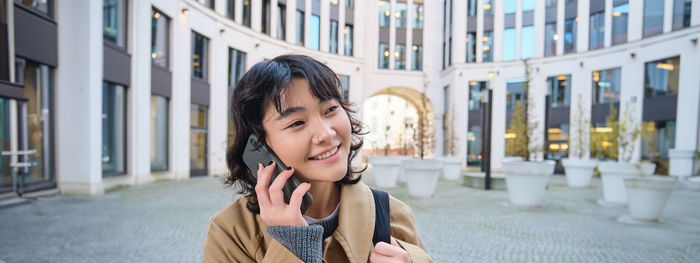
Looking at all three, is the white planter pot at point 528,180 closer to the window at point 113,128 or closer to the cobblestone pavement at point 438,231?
the cobblestone pavement at point 438,231

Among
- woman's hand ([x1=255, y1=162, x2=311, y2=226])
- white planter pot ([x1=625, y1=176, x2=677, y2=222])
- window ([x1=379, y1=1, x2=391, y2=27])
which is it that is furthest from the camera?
window ([x1=379, y1=1, x2=391, y2=27])

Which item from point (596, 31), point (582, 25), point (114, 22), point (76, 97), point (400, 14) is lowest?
point (76, 97)

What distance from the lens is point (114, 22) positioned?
1141cm

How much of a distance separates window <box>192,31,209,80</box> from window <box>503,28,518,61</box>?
1696 cm

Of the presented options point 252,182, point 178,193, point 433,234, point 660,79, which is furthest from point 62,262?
point 660,79

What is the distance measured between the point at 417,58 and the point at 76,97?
22.1m

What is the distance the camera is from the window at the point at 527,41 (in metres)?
21.8

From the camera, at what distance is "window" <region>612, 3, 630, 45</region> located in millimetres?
18203

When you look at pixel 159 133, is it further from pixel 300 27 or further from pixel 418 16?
pixel 418 16

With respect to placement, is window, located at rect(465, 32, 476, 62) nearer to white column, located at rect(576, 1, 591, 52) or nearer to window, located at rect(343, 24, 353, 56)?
white column, located at rect(576, 1, 591, 52)

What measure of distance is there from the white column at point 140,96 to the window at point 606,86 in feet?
69.2

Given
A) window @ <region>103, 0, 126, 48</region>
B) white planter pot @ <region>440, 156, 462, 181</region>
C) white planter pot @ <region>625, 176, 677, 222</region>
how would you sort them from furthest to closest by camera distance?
white planter pot @ <region>440, 156, 462, 181</region>
window @ <region>103, 0, 126, 48</region>
white planter pot @ <region>625, 176, 677, 222</region>

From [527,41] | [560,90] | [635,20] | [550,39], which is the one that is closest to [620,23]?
[635,20]

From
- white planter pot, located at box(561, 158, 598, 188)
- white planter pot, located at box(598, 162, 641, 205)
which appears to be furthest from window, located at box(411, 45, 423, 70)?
white planter pot, located at box(598, 162, 641, 205)
